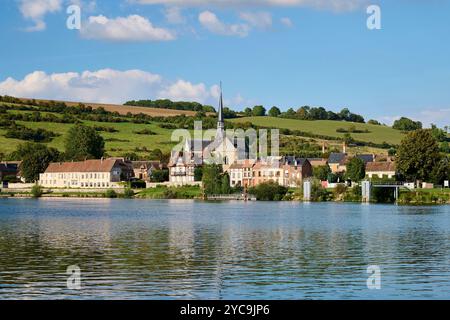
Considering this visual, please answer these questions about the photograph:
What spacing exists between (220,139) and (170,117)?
117 ft

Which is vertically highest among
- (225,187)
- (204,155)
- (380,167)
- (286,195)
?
(204,155)

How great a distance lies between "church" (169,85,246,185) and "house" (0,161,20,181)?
31931mm

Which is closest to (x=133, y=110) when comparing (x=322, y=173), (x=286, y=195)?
(x=322, y=173)

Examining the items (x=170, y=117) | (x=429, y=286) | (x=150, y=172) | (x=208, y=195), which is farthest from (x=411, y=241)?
(x=170, y=117)

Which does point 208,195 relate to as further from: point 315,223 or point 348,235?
point 348,235

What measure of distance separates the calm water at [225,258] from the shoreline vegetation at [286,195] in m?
37.8

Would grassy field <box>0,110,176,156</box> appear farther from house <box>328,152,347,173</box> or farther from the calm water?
the calm water

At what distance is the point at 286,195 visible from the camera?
371ft

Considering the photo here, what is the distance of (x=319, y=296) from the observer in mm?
27359

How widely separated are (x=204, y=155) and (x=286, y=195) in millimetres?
45887

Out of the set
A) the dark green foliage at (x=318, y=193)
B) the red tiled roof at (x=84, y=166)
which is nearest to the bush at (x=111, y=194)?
the red tiled roof at (x=84, y=166)

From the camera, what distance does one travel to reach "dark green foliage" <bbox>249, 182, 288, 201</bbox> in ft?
372

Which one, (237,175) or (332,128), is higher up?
(332,128)

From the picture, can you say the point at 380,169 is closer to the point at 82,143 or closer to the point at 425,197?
the point at 425,197
